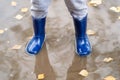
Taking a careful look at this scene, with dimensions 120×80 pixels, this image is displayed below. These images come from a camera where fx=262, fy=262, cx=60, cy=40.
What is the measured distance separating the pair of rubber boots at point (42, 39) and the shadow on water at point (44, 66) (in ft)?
0.15

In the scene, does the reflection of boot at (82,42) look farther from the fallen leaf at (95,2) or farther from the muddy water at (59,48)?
the fallen leaf at (95,2)

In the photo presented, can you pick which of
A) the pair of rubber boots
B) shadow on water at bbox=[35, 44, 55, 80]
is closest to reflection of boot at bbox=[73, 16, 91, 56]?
the pair of rubber boots

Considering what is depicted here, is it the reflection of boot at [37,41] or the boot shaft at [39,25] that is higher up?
the boot shaft at [39,25]

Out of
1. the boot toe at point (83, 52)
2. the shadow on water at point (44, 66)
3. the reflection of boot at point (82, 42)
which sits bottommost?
the shadow on water at point (44, 66)

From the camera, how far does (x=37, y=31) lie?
6.64 ft

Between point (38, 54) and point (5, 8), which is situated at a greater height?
point (5, 8)

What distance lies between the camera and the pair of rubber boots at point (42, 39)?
1.95 m

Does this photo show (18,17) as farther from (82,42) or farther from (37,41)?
(82,42)

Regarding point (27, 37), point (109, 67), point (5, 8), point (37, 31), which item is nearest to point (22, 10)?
point (5, 8)

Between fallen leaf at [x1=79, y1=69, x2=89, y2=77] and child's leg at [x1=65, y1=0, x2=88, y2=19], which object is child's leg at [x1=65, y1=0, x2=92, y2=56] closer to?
child's leg at [x1=65, y1=0, x2=88, y2=19]

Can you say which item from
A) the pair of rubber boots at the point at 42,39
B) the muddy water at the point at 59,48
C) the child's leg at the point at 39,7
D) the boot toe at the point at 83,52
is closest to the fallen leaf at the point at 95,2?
the muddy water at the point at 59,48

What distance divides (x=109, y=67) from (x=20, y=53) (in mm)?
696

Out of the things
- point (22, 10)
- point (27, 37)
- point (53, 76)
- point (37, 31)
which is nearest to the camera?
point (53, 76)

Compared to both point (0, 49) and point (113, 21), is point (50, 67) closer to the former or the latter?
point (0, 49)
